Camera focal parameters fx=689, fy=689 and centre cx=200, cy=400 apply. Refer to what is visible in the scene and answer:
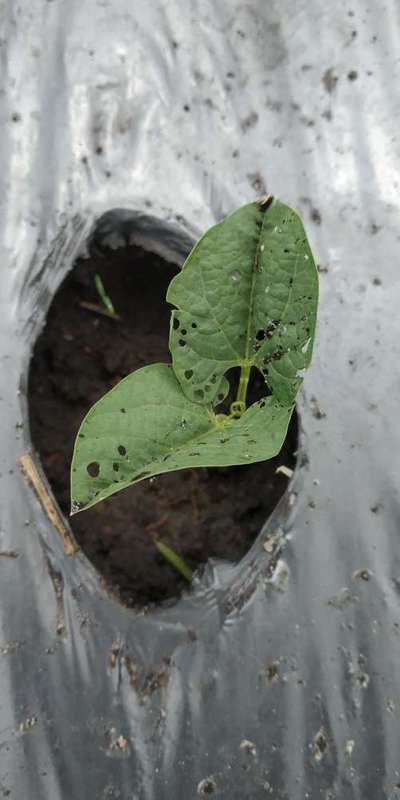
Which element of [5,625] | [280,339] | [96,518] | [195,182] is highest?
[195,182]

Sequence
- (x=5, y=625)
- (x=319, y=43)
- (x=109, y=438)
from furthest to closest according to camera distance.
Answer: (x=319, y=43)
(x=5, y=625)
(x=109, y=438)

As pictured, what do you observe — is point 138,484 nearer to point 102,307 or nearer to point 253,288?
point 102,307

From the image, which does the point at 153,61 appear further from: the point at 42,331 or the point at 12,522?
the point at 12,522

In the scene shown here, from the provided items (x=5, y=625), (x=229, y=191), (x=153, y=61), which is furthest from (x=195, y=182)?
(x=5, y=625)

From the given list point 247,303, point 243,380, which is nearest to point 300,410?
point 243,380

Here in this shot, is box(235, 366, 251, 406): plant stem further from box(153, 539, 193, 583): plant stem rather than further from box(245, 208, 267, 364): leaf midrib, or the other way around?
box(153, 539, 193, 583): plant stem

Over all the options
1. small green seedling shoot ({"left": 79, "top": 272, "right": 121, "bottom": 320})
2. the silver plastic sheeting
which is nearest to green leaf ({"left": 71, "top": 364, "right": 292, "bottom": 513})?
the silver plastic sheeting

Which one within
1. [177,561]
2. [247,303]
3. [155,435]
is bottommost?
[177,561]

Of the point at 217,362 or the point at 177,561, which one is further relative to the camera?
the point at 177,561
